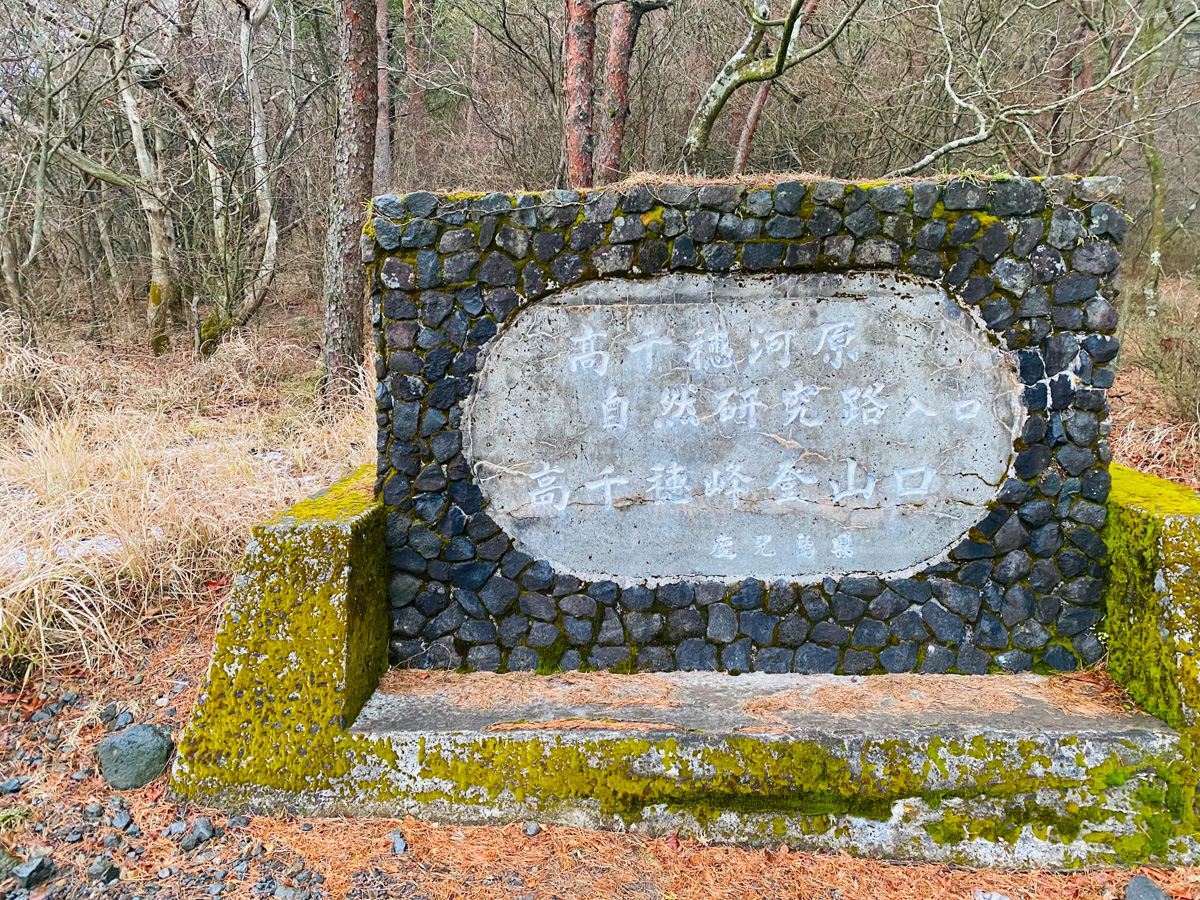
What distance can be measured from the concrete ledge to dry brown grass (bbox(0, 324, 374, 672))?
4.46ft

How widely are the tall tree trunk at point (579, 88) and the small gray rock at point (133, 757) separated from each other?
6.05 m

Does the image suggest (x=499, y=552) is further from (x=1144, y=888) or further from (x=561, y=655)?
A: (x=1144, y=888)

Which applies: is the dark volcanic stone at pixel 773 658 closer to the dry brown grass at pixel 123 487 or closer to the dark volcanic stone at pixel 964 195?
the dark volcanic stone at pixel 964 195

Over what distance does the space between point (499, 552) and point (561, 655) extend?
588 millimetres

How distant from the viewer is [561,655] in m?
3.66

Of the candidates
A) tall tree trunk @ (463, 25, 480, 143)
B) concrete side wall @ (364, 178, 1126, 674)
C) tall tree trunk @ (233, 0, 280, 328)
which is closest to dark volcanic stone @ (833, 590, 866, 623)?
concrete side wall @ (364, 178, 1126, 674)

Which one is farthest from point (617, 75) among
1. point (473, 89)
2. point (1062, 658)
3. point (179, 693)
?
point (179, 693)

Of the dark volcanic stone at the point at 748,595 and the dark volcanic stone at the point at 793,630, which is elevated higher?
the dark volcanic stone at the point at 748,595

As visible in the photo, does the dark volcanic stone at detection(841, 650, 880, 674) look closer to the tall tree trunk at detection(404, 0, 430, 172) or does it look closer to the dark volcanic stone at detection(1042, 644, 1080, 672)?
the dark volcanic stone at detection(1042, 644, 1080, 672)

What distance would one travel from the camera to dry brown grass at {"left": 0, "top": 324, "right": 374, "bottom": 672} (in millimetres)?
4074

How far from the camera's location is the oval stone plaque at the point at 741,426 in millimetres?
3436

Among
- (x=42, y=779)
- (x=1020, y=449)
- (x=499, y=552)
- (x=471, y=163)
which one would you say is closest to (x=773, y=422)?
(x=1020, y=449)

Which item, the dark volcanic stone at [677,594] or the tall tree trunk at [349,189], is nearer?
the dark volcanic stone at [677,594]

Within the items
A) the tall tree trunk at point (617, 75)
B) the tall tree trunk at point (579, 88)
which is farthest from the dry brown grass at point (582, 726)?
the tall tree trunk at point (617, 75)
